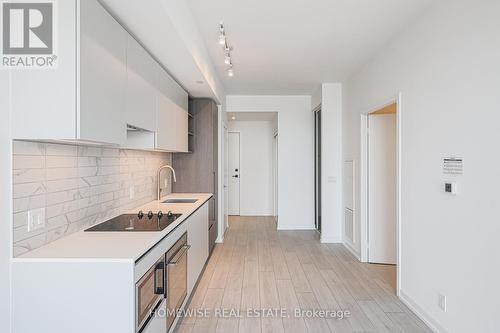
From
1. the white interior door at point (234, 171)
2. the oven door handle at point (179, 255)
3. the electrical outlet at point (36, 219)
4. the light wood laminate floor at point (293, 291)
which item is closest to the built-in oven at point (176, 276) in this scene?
the oven door handle at point (179, 255)

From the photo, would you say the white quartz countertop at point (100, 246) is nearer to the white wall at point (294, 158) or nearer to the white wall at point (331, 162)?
the white wall at point (331, 162)

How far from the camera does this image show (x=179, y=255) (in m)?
2.46

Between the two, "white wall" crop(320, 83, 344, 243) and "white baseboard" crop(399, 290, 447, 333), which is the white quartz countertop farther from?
"white wall" crop(320, 83, 344, 243)

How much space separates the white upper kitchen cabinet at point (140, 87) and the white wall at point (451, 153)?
7.74 ft

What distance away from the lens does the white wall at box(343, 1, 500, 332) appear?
1960 mm

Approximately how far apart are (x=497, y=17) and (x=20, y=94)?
8.90 feet

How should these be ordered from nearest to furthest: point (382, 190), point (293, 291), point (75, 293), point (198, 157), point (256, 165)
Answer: point (75, 293), point (293, 291), point (382, 190), point (198, 157), point (256, 165)

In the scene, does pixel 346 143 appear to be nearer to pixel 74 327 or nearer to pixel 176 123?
pixel 176 123

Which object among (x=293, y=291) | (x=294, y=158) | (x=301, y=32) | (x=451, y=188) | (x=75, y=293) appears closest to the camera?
(x=75, y=293)

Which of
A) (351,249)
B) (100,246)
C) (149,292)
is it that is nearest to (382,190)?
(351,249)

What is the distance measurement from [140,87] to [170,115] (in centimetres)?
89

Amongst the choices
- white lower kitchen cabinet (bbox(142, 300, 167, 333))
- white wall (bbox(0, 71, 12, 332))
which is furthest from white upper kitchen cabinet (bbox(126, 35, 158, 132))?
white lower kitchen cabinet (bbox(142, 300, 167, 333))

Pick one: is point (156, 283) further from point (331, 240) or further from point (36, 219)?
point (331, 240)

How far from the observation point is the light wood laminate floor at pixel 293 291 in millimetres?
2635
